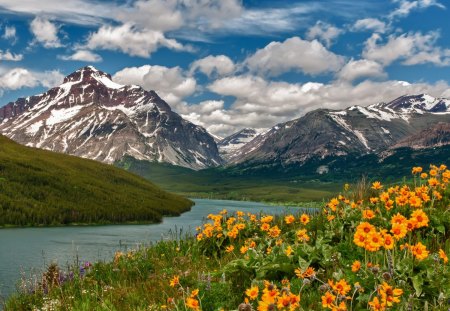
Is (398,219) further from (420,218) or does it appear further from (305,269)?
(305,269)

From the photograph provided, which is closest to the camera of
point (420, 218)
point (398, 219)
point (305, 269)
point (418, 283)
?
point (418, 283)

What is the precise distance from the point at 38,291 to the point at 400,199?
11072mm

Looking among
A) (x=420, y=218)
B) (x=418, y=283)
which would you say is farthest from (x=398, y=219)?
(x=418, y=283)

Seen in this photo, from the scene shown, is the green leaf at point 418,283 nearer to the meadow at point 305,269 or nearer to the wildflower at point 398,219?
the meadow at point 305,269

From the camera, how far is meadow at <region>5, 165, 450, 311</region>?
5805 mm

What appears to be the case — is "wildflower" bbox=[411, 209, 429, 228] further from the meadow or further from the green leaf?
the green leaf

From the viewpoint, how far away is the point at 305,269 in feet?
25.0

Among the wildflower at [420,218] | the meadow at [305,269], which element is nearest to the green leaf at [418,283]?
the meadow at [305,269]

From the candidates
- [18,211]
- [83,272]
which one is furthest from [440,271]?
[18,211]

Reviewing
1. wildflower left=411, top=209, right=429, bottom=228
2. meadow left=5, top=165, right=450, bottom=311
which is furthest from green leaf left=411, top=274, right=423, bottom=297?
wildflower left=411, top=209, right=429, bottom=228

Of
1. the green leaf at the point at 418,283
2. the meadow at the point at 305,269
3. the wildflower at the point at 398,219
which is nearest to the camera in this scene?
the meadow at the point at 305,269

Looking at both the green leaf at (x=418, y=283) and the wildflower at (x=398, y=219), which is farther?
the wildflower at (x=398, y=219)

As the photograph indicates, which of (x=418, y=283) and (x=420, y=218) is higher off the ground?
(x=420, y=218)

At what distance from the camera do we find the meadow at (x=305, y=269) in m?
5.80
